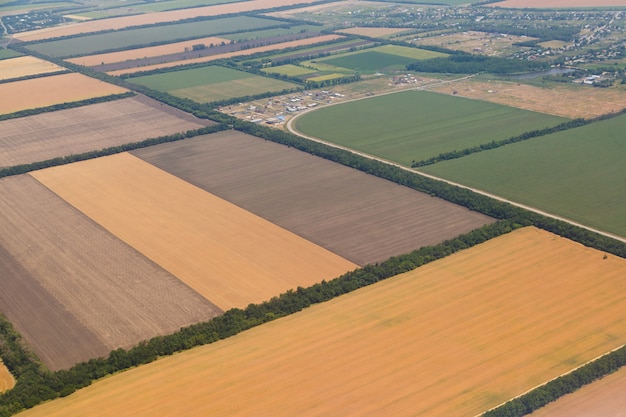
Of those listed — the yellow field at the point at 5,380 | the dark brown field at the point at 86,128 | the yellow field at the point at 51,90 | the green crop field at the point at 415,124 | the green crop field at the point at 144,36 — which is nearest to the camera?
the yellow field at the point at 5,380

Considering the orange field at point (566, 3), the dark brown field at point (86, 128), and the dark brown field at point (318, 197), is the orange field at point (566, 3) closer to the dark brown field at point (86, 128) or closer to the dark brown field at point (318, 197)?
the dark brown field at point (86, 128)

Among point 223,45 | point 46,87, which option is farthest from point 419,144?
point 223,45

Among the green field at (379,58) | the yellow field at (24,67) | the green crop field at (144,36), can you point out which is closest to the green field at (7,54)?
the yellow field at (24,67)

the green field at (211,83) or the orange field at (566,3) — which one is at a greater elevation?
the orange field at (566,3)

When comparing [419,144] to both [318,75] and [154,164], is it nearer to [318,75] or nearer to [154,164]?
[154,164]

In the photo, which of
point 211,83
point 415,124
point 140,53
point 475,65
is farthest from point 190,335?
point 140,53

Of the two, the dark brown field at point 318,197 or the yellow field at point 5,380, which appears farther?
the dark brown field at point 318,197

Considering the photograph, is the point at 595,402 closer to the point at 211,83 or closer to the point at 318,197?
the point at 318,197

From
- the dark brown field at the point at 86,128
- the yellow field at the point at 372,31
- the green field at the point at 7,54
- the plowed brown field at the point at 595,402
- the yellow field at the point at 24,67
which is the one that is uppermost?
the plowed brown field at the point at 595,402
